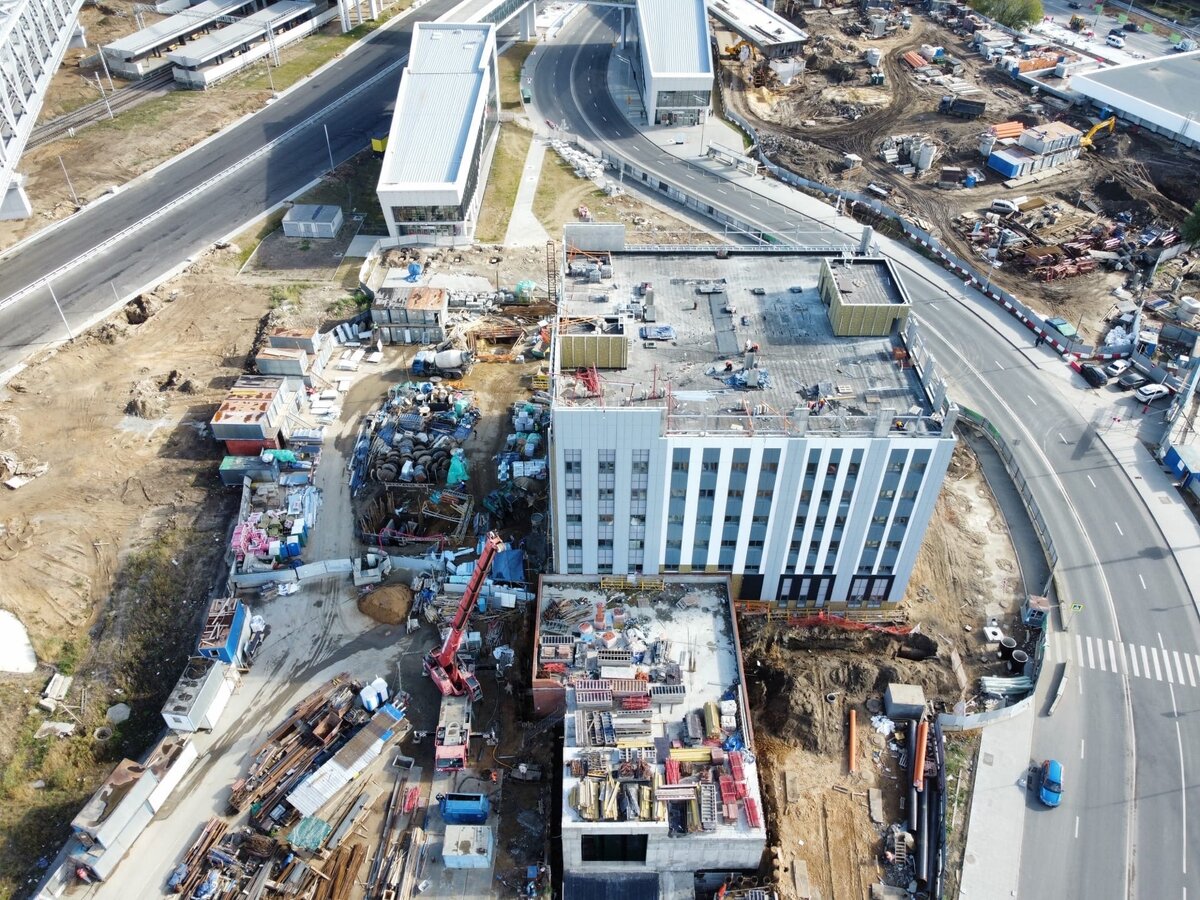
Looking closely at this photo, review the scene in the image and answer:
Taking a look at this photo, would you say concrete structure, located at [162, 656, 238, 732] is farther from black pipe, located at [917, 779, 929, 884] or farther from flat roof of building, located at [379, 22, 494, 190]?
flat roof of building, located at [379, 22, 494, 190]

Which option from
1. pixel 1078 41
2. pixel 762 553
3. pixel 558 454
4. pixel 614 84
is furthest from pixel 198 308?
pixel 1078 41

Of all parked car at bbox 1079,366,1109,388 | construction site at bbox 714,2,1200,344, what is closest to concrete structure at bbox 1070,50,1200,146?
construction site at bbox 714,2,1200,344

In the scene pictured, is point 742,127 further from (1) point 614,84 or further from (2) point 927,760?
(2) point 927,760

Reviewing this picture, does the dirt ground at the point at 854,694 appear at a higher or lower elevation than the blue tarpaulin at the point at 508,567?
lower

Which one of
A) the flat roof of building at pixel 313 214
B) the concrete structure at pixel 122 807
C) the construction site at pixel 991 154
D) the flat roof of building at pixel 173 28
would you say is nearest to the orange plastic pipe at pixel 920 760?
the concrete structure at pixel 122 807

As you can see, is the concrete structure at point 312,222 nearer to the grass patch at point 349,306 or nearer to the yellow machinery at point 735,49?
the grass patch at point 349,306

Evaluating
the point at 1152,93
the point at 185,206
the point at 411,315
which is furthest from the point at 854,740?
the point at 1152,93
